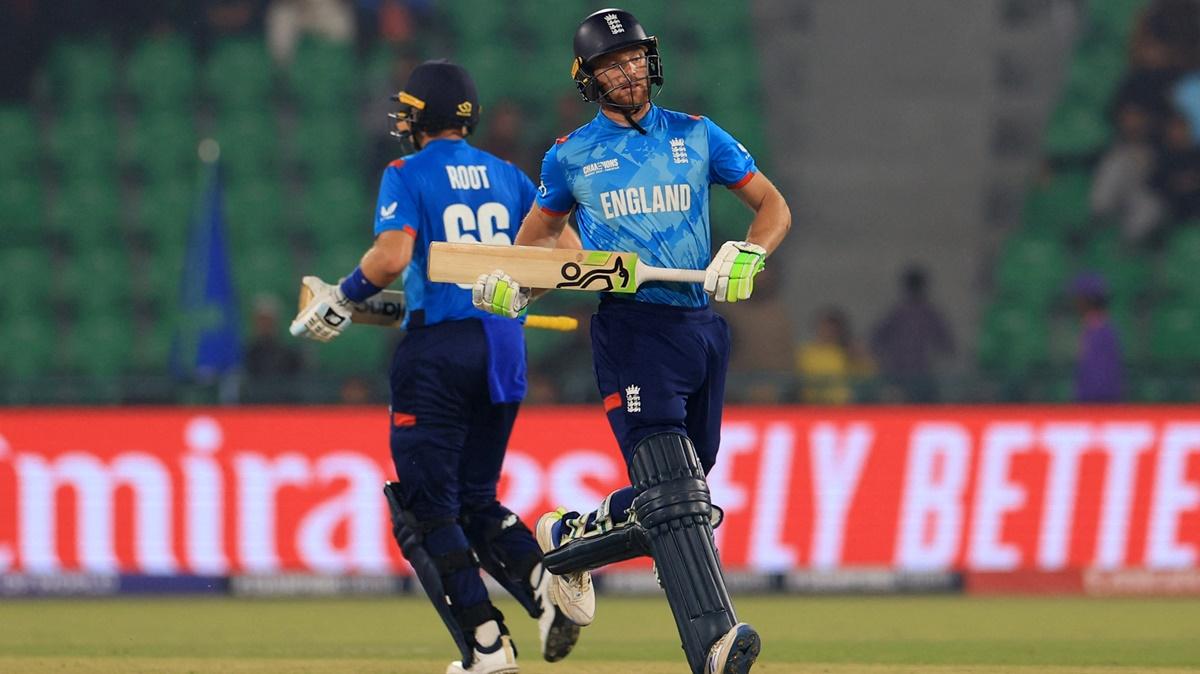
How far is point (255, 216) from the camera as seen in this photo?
15.4 metres

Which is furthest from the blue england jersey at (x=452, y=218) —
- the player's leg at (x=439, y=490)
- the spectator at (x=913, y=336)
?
the spectator at (x=913, y=336)

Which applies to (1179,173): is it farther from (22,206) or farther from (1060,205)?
(22,206)

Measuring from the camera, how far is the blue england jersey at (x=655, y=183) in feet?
19.9

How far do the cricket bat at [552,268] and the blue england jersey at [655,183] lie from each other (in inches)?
4.5

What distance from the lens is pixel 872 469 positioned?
37.7 feet

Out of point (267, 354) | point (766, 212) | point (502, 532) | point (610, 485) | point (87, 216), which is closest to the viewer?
point (766, 212)

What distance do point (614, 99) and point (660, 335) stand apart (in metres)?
0.79

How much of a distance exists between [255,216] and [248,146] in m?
0.78

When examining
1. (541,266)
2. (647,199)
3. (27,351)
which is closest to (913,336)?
(27,351)

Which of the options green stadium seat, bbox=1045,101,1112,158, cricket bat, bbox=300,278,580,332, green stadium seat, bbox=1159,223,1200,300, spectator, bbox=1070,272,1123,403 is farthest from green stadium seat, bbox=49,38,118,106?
cricket bat, bbox=300,278,580,332

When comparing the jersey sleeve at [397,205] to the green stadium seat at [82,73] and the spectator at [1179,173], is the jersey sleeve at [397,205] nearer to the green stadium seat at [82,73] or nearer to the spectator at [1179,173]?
the spectator at [1179,173]

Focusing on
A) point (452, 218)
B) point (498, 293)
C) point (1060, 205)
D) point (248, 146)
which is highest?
point (452, 218)

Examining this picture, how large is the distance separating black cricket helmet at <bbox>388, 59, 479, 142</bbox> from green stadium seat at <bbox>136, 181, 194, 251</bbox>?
837 centimetres

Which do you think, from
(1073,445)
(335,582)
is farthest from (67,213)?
(1073,445)
